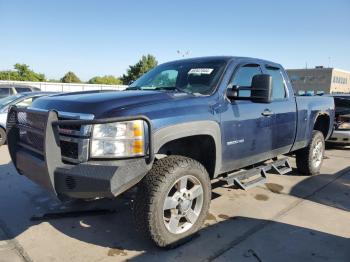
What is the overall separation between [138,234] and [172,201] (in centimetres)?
66

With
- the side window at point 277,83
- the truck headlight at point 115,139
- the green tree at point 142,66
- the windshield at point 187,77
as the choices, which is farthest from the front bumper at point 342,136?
the green tree at point 142,66

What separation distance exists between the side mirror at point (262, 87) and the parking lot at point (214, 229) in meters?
1.43

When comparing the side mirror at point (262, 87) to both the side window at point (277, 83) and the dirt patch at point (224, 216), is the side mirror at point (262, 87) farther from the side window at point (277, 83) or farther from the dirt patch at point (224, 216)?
the dirt patch at point (224, 216)

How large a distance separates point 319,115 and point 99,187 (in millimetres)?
4631

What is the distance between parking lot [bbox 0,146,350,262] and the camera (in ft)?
10.7

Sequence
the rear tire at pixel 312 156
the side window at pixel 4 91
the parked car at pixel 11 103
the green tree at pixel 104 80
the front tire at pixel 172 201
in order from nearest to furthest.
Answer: the front tire at pixel 172 201, the rear tire at pixel 312 156, the parked car at pixel 11 103, the side window at pixel 4 91, the green tree at pixel 104 80

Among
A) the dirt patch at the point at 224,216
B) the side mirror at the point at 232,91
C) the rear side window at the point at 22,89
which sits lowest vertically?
the dirt patch at the point at 224,216

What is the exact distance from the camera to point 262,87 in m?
3.76

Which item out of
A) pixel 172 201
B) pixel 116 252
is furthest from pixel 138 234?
pixel 172 201

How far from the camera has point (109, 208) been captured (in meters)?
4.44

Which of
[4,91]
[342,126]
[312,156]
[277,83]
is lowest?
[312,156]

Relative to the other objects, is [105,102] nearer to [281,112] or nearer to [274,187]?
[281,112]

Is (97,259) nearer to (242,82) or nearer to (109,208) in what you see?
(109,208)

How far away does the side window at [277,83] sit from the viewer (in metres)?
5.01
